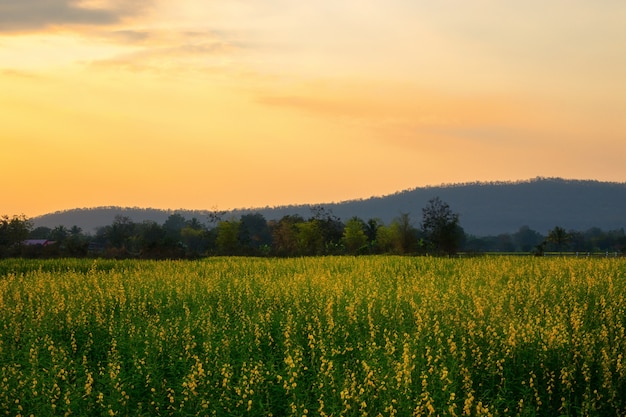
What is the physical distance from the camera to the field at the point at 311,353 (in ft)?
34.3

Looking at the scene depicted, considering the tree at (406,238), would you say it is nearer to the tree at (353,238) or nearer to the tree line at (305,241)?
the tree line at (305,241)

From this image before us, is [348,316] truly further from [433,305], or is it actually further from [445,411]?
[445,411]

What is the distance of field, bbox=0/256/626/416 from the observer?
1046 centimetres

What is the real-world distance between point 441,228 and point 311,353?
2454 inches

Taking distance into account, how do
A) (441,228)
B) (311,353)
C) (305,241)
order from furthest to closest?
(305,241), (441,228), (311,353)

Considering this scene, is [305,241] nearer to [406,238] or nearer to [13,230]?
[406,238]

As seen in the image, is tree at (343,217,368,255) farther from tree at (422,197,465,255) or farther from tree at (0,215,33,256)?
tree at (0,215,33,256)

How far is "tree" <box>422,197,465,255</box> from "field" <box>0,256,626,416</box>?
47.4 meters

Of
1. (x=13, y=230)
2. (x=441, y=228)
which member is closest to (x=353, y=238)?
(x=441, y=228)

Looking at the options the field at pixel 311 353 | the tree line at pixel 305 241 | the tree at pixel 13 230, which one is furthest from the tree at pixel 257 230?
the field at pixel 311 353

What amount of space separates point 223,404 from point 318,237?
7180 cm

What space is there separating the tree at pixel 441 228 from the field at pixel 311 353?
47360 millimetres

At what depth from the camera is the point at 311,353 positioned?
1424 cm

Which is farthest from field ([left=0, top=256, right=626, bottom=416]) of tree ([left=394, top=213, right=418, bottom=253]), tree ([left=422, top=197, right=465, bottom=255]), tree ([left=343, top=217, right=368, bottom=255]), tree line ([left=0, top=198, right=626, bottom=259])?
tree ([left=343, top=217, right=368, bottom=255])
